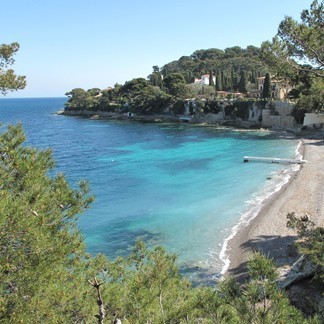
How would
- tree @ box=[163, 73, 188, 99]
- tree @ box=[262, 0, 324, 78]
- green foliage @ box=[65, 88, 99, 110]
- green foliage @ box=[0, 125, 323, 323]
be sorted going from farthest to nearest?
green foliage @ box=[65, 88, 99, 110]
tree @ box=[163, 73, 188, 99]
tree @ box=[262, 0, 324, 78]
green foliage @ box=[0, 125, 323, 323]

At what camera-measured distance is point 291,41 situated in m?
11.4

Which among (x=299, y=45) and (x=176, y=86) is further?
(x=176, y=86)

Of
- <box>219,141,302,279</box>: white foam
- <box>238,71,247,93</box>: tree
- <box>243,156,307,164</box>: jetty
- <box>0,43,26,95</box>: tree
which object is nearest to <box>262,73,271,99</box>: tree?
<box>238,71,247,93</box>: tree

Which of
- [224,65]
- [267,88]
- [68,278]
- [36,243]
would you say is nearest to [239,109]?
[267,88]

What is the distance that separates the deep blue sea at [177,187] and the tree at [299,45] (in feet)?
27.7

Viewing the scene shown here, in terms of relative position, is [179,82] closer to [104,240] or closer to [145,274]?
[104,240]

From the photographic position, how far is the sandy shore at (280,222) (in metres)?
15.2

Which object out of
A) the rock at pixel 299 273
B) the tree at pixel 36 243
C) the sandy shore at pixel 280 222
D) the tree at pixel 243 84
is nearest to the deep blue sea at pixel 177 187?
the sandy shore at pixel 280 222

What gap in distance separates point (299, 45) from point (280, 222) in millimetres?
10609

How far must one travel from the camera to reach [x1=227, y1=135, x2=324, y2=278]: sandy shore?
15180 millimetres

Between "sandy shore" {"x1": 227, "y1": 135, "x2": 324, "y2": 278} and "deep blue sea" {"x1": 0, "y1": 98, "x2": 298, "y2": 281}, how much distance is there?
0.64 m

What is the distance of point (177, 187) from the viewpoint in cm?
2708

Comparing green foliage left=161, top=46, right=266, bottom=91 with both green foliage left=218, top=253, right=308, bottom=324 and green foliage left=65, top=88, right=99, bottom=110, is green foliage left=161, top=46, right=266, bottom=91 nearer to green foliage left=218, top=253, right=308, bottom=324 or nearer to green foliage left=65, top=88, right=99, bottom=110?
green foliage left=65, top=88, right=99, bottom=110

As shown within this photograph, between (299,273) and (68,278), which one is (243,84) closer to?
(299,273)
